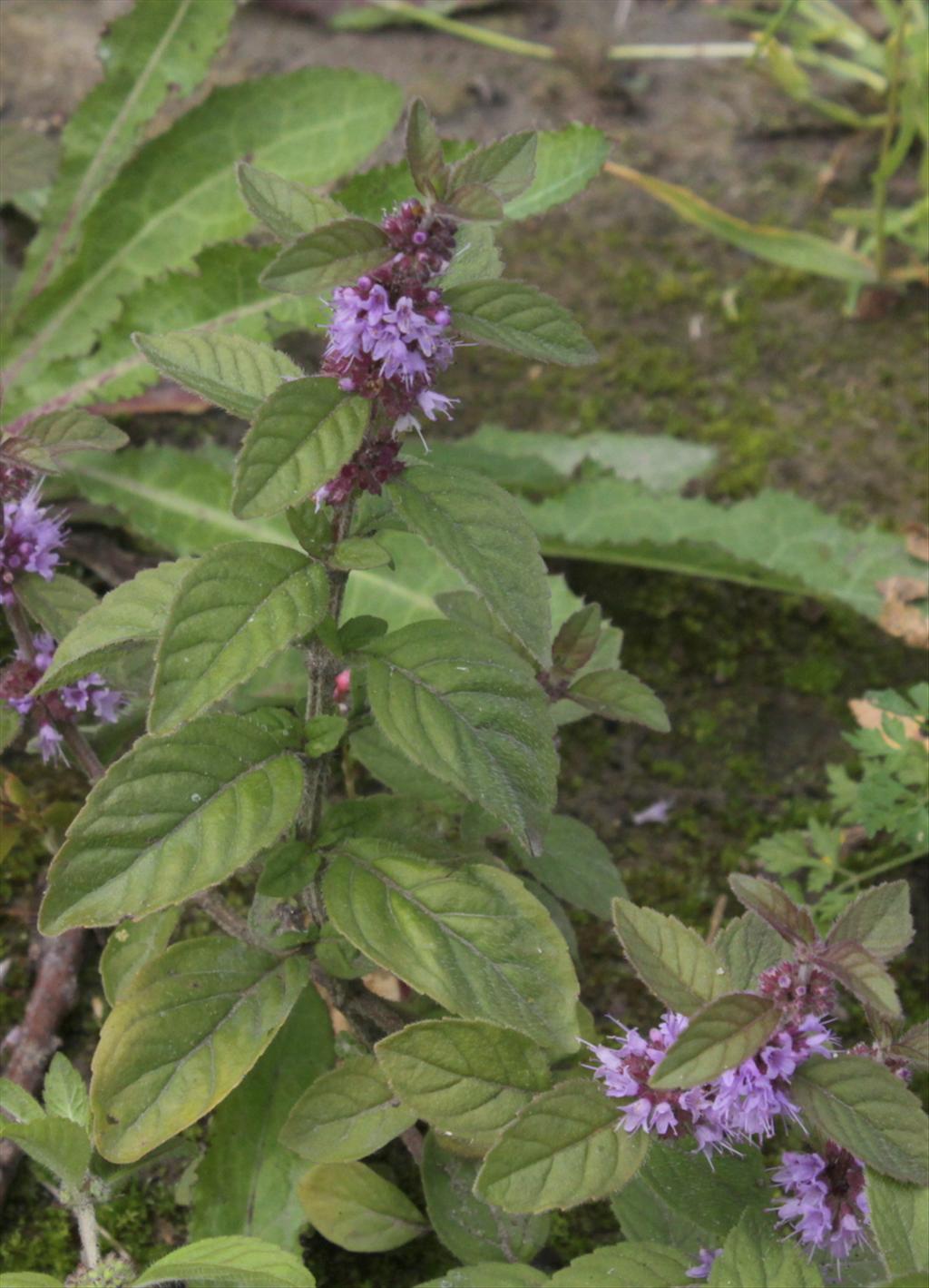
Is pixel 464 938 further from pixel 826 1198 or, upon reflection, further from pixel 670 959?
pixel 826 1198

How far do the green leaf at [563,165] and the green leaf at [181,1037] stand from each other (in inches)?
75.1

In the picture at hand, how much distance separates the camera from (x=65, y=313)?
3561 millimetres

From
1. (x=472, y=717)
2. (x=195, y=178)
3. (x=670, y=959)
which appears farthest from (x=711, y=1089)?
(x=195, y=178)

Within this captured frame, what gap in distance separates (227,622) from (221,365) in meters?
0.41

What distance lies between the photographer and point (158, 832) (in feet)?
6.04

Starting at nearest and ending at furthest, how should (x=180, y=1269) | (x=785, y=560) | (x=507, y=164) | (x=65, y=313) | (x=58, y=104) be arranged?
(x=507, y=164), (x=180, y=1269), (x=785, y=560), (x=65, y=313), (x=58, y=104)

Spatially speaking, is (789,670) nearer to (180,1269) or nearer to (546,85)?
(180,1269)

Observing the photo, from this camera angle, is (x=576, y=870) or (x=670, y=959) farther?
(x=576, y=870)

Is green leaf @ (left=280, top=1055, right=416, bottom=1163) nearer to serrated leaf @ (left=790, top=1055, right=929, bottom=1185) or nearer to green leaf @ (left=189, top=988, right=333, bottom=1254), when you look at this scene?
green leaf @ (left=189, top=988, right=333, bottom=1254)

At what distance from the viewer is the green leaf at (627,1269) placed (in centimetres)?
180

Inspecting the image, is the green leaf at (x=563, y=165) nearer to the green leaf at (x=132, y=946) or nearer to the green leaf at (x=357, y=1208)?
the green leaf at (x=132, y=946)

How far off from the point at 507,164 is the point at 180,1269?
162 cm

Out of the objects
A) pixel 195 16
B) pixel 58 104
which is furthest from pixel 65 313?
pixel 58 104

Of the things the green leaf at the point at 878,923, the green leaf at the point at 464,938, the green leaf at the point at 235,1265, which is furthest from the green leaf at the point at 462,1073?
the green leaf at the point at 878,923
